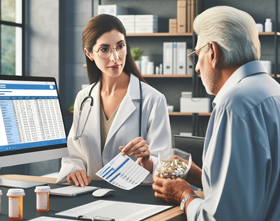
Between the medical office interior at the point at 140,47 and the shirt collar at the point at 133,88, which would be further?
the medical office interior at the point at 140,47

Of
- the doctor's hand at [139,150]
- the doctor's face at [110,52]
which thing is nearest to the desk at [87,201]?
the doctor's hand at [139,150]

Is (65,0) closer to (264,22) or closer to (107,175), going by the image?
(264,22)

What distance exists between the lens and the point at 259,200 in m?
1.08

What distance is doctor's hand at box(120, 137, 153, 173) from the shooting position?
1752 mm

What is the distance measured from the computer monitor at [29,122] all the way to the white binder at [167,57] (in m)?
3.19

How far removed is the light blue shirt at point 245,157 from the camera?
1.06 m

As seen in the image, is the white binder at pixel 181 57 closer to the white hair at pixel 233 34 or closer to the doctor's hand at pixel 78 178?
the doctor's hand at pixel 78 178

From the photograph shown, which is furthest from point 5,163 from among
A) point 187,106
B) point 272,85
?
point 187,106

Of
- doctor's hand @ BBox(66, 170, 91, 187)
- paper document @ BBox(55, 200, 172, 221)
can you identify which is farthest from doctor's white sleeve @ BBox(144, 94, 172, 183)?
paper document @ BBox(55, 200, 172, 221)

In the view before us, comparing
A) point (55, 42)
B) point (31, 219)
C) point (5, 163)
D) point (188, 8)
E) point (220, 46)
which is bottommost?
point (31, 219)

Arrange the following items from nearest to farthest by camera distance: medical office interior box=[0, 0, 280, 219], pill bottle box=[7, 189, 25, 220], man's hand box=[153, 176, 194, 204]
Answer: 1. pill bottle box=[7, 189, 25, 220]
2. man's hand box=[153, 176, 194, 204]
3. medical office interior box=[0, 0, 280, 219]

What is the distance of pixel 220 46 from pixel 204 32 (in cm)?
8

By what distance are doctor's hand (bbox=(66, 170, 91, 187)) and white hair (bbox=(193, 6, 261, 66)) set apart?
0.92 metres

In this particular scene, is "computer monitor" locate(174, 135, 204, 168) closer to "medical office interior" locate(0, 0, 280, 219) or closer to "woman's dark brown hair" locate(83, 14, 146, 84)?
"woman's dark brown hair" locate(83, 14, 146, 84)
